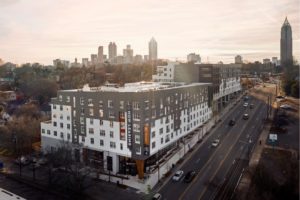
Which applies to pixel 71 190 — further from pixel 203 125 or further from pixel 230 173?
pixel 203 125

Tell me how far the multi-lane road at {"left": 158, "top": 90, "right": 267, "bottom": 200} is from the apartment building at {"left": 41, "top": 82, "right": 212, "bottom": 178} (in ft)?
5.97

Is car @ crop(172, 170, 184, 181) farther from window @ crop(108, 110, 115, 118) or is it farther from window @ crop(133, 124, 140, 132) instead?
window @ crop(108, 110, 115, 118)

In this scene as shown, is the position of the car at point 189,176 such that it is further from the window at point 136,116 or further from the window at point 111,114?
the window at point 111,114

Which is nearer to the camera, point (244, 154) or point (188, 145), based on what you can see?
point (244, 154)

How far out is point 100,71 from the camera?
1581 inches

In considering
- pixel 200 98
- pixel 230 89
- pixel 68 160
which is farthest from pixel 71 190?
pixel 230 89

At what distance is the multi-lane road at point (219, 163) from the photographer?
10.8 meters

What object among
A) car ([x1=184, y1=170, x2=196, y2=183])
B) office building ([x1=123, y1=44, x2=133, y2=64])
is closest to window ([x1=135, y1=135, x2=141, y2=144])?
car ([x1=184, y1=170, x2=196, y2=183])

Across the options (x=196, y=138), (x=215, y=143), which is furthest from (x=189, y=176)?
(x=196, y=138)

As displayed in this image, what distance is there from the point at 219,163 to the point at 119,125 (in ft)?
17.4

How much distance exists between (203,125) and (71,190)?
1189 cm

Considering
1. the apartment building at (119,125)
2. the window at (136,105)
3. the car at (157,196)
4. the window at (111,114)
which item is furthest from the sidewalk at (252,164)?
the window at (111,114)

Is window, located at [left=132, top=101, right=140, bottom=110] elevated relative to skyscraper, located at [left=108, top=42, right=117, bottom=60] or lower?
lower

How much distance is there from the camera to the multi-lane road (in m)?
10.8
